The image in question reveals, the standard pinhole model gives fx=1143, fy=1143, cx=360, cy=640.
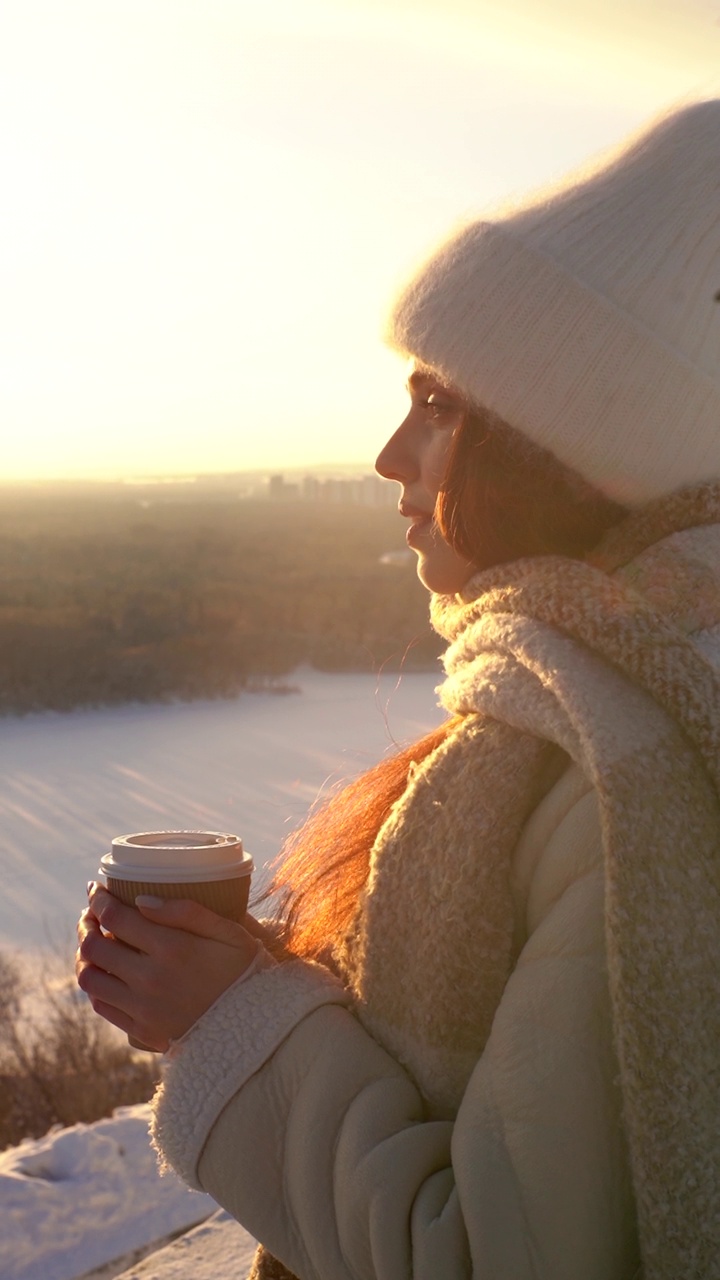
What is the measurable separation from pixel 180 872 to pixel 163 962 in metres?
0.09

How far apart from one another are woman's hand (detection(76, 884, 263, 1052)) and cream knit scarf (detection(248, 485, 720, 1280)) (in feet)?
0.43

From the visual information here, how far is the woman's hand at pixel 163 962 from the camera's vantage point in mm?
1070

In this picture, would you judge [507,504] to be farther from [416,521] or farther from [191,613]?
[191,613]

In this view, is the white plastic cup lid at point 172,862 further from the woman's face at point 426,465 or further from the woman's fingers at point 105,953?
the woman's face at point 426,465

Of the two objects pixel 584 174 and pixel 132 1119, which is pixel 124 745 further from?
pixel 584 174

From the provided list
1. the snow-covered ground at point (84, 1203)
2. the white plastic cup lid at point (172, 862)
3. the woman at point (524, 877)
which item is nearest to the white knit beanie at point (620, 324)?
the woman at point (524, 877)

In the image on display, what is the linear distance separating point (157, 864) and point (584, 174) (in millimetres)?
812

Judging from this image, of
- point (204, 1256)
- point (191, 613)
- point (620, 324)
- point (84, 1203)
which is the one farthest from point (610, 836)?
point (191, 613)

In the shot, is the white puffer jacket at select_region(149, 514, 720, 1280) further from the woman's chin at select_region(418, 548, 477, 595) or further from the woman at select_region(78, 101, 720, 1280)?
the woman's chin at select_region(418, 548, 477, 595)

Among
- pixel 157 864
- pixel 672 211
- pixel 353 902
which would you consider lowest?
pixel 353 902

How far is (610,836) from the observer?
0.87 meters

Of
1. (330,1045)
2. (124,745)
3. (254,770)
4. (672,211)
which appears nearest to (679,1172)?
(330,1045)

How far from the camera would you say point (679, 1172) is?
33.0 inches

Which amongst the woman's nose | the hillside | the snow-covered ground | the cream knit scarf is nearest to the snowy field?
the snow-covered ground
